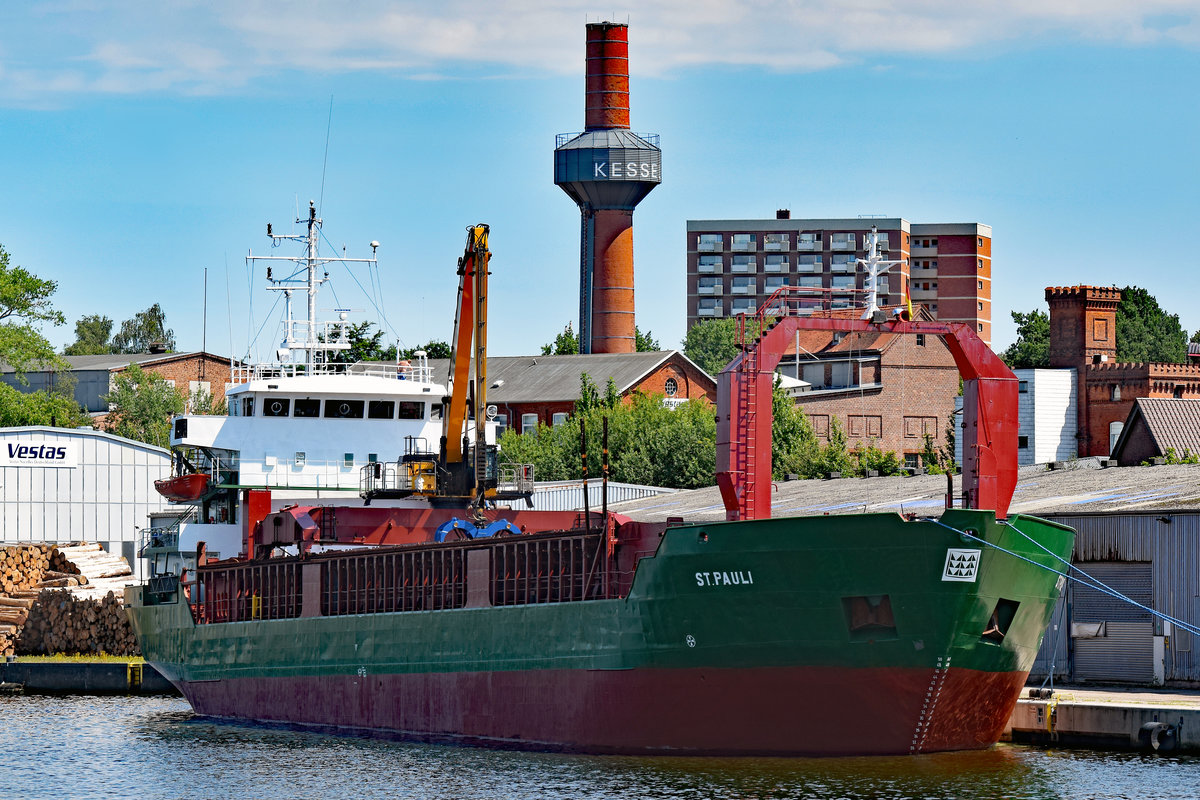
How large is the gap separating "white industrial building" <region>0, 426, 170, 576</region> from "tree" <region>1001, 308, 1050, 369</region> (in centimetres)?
8248

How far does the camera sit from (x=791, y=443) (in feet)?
211

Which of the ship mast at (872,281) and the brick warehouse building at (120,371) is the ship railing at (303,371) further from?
the brick warehouse building at (120,371)

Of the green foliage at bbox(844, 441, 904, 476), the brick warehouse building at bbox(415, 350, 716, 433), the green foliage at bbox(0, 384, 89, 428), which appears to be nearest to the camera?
the green foliage at bbox(844, 441, 904, 476)

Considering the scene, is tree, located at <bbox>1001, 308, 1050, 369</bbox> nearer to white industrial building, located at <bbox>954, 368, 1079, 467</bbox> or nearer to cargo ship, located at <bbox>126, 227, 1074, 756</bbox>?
white industrial building, located at <bbox>954, 368, 1079, 467</bbox>

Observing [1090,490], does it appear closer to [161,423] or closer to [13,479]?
[13,479]

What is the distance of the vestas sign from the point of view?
50.3 metres

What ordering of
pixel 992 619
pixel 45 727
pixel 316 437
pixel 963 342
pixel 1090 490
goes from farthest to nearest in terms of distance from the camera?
pixel 316 437 → pixel 1090 490 → pixel 45 727 → pixel 963 342 → pixel 992 619

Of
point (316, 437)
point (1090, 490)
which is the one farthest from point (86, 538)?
point (1090, 490)

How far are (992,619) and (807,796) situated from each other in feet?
13.4

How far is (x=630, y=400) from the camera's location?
77.8 meters

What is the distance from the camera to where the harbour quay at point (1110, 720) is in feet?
75.9

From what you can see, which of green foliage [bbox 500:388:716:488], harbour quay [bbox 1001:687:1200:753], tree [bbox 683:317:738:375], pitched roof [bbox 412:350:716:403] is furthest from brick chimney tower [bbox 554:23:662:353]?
Answer: harbour quay [bbox 1001:687:1200:753]

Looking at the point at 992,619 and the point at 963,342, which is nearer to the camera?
the point at 992,619

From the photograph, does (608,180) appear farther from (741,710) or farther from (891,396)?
(741,710)
